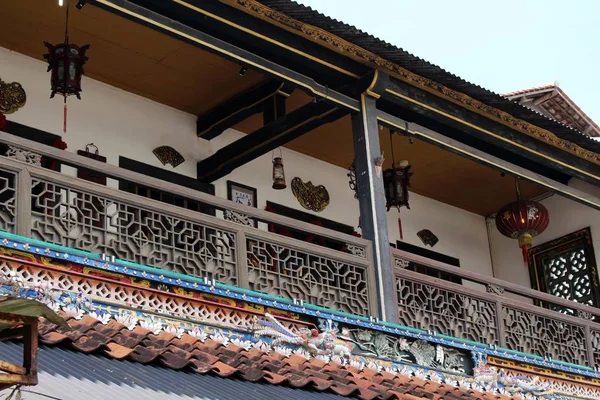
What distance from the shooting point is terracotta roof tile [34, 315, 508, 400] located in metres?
6.98

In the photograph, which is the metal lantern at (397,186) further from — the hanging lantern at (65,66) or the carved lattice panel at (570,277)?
the hanging lantern at (65,66)

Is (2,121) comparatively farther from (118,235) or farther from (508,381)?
(508,381)

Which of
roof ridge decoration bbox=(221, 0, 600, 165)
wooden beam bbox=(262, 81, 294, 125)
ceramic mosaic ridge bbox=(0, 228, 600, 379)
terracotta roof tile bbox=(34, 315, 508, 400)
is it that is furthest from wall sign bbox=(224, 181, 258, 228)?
terracotta roof tile bbox=(34, 315, 508, 400)

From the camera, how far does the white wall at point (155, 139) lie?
10484mm

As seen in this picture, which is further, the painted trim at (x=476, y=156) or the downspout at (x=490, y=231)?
the downspout at (x=490, y=231)

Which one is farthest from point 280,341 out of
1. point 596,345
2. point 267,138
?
point 596,345

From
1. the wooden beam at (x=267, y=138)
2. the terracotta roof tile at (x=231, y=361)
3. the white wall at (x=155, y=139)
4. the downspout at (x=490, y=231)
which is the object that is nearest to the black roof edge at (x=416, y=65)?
the wooden beam at (x=267, y=138)

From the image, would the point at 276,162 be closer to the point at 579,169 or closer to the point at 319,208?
the point at 319,208

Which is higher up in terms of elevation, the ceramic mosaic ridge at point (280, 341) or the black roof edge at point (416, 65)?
the black roof edge at point (416, 65)

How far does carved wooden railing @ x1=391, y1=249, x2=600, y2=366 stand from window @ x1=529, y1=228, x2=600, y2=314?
1545 millimetres

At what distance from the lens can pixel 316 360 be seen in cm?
891

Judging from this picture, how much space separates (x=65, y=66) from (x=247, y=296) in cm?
255

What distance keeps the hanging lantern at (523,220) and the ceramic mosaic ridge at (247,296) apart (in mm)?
2656

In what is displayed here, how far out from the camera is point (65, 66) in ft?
31.3
